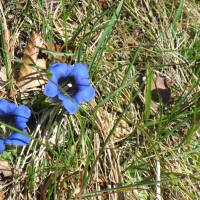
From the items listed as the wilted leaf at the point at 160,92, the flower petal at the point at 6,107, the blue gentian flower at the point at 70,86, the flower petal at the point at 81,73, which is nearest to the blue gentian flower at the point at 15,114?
the flower petal at the point at 6,107

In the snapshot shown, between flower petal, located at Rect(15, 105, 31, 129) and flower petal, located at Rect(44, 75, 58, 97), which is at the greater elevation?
flower petal, located at Rect(44, 75, 58, 97)

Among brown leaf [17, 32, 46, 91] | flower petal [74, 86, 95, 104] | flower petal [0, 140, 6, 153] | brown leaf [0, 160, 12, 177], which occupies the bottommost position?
brown leaf [0, 160, 12, 177]

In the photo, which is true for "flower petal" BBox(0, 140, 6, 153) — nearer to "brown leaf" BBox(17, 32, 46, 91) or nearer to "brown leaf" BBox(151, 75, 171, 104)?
"brown leaf" BBox(17, 32, 46, 91)

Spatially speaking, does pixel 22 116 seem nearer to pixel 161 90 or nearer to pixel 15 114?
pixel 15 114

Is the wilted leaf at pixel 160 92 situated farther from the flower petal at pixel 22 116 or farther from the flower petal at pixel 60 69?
the flower petal at pixel 22 116

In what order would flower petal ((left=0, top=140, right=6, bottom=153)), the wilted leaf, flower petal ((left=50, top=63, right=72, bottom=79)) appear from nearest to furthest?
1. flower petal ((left=0, top=140, right=6, bottom=153))
2. flower petal ((left=50, top=63, right=72, bottom=79))
3. the wilted leaf

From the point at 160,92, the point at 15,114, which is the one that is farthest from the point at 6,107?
the point at 160,92

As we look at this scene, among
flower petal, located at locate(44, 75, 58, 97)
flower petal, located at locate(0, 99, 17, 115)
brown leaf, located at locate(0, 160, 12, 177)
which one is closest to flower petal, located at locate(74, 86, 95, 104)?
flower petal, located at locate(44, 75, 58, 97)
